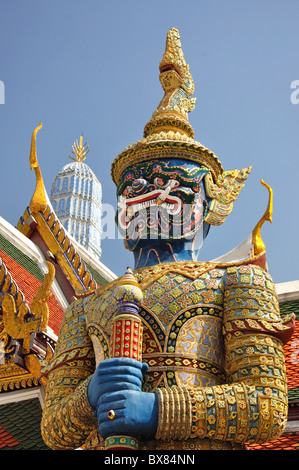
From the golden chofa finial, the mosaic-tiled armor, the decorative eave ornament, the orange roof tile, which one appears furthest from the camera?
the golden chofa finial

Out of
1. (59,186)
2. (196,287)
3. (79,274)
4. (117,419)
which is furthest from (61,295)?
(59,186)

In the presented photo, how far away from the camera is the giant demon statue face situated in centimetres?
427

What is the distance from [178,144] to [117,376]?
166 centimetres

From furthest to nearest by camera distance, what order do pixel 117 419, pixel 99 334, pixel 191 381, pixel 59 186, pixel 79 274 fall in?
pixel 59 186
pixel 79 274
pixel 99 334
pixel 191 381
pixel 117 419

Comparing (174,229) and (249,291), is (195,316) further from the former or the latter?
(174,229)

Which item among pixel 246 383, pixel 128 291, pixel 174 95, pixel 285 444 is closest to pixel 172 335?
pixel 128 291

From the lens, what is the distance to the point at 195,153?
4484 millimetres

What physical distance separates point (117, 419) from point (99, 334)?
0.67 m

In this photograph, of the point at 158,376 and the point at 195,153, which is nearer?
the point at 158,376

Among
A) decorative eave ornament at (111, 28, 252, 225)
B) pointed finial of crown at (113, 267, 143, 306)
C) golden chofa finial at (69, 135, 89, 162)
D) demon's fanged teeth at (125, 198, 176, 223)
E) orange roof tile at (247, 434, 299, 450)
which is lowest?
orange roof tile at (247, 434, 299, 450)

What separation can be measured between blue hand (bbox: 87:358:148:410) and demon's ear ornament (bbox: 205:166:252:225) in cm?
139

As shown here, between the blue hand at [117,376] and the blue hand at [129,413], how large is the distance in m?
0.03

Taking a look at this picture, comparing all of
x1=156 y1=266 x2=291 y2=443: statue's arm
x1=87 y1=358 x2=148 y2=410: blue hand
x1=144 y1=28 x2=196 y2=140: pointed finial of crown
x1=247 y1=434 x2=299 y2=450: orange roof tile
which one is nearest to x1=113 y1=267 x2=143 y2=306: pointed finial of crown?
x1=87 y1=358 x2=148 y2=410: blue hand

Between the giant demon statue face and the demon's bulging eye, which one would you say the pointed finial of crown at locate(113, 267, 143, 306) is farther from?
the demon's bulging eye
